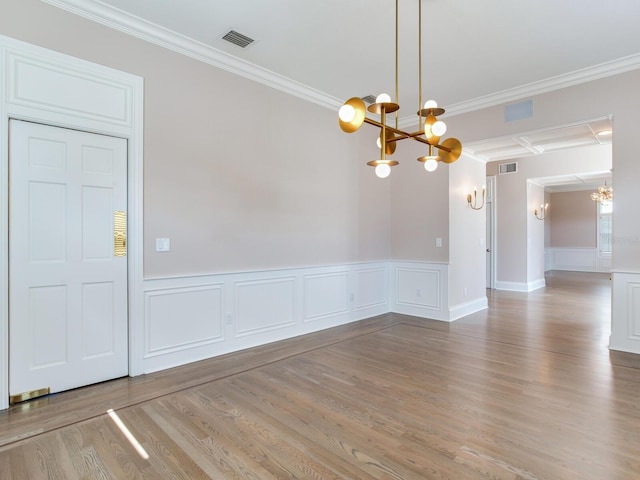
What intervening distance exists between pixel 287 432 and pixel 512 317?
4.61 meters

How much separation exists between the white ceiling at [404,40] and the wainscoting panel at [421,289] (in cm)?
226

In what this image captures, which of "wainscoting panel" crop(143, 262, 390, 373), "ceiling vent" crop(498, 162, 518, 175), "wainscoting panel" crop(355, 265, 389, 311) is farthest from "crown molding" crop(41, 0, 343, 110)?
"ceiling vent" crop(498, 162, 518, 175)

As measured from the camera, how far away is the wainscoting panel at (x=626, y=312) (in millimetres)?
3854

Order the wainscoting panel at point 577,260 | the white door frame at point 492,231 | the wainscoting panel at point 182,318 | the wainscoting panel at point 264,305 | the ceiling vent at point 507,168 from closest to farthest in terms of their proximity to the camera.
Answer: the wainscoting panel at point 182,318 < the wainscoting panel at point 264,305 < the ceiling vent at point 507,168 < the white door frame at point 492,231 < the wainscoting panel at point 577,260

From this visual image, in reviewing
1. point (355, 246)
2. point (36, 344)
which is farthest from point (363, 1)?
point (36, 344)

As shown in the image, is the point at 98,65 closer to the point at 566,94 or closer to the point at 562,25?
the point at 562,25

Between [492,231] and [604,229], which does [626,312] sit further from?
[604,229]

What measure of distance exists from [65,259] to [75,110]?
47.4 inches

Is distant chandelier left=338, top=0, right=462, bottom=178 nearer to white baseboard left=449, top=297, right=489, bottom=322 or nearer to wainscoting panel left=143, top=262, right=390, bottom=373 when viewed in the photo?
wainscoting panel left=143, top=262, right=390, bottom=373

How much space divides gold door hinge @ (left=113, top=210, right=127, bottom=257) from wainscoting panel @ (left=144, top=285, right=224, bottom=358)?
0.44 metres

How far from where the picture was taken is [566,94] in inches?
167

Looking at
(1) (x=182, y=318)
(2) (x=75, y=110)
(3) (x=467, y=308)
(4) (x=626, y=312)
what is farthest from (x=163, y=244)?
(4) (x=626, y=312)

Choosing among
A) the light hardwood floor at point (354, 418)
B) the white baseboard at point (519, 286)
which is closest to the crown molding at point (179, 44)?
the light hardwood floor at point (354, 418)

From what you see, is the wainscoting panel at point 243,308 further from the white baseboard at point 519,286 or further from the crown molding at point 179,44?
the white baseboard at point 519,286
